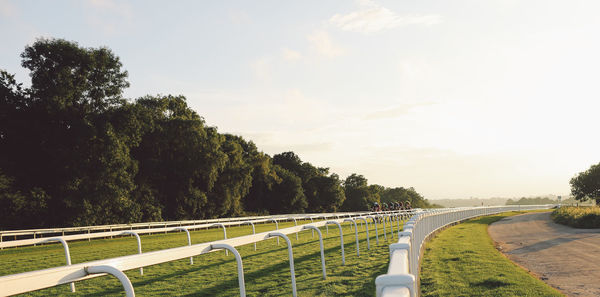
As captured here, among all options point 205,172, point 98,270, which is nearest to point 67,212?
point 205,172

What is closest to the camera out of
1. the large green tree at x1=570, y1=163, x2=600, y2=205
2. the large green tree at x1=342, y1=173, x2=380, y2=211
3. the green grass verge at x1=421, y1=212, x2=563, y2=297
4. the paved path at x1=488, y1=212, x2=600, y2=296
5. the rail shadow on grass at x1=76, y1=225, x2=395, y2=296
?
the rail shadow on grass at x1=76, y1=225, x2=395, y2=296

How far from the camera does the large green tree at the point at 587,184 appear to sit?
245ft

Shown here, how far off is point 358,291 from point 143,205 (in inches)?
1211

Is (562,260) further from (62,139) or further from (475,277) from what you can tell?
(62,139)

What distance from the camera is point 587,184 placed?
250ft

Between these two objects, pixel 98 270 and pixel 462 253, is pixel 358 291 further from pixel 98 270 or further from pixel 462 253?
pixel 462 253

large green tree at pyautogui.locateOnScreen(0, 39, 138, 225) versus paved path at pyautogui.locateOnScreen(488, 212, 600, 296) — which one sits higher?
large green tree at pyautogui.locateOnScreen(0, 39, 138, 225)

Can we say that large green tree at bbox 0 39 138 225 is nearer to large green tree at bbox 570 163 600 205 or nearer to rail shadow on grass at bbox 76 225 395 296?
rail shadow on grass at bbox 76 225 395 296

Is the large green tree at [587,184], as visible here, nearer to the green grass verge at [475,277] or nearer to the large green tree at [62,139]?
the large green tree at [62,139]

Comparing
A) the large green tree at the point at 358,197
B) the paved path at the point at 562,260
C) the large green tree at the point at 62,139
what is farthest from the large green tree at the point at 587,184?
the large green tree at the point at 62,139

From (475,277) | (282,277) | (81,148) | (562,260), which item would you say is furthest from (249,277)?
(81,148)

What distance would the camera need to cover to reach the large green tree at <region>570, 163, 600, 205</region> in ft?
245

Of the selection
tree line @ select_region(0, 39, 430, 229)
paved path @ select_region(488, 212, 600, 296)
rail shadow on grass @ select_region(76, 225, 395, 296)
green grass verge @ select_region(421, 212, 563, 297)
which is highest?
tree line @ select_region(0, 39, 430, 229)

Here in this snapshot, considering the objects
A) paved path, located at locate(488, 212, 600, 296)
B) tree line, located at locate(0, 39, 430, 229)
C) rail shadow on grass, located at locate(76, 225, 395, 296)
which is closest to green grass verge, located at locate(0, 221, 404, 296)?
rail shadow on grass, located at locate(76, 225, 395, 296)
